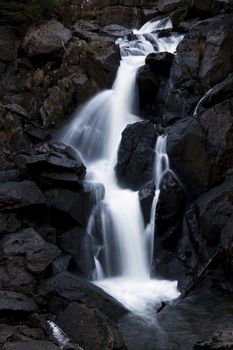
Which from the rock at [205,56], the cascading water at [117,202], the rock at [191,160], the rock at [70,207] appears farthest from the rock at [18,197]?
the rock at [205,56]

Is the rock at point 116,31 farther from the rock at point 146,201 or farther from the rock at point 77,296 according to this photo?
the rock at point 77,296

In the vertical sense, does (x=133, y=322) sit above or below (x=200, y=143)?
below

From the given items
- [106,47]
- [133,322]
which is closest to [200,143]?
[133,322]

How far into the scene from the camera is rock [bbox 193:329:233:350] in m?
5.86

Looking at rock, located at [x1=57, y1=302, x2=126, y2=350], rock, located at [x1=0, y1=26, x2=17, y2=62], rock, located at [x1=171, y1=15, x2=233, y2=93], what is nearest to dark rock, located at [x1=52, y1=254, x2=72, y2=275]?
rock, located at [x1=57, y1=302, x2=126, y2=350]

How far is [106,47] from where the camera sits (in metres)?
14.2

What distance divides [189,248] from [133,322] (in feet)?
8.83

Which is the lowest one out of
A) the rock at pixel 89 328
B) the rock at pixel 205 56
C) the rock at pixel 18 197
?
the rock at pixel 89 328

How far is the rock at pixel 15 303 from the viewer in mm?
6832

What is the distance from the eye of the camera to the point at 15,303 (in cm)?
702

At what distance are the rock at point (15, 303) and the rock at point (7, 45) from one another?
28.9ft

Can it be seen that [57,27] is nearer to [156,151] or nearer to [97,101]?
[97,101]

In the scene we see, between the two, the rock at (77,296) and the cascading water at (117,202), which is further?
the cascading water at (117,202)

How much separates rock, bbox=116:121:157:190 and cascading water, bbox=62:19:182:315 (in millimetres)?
196
